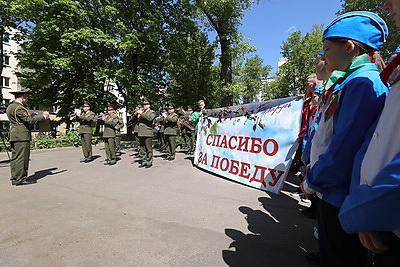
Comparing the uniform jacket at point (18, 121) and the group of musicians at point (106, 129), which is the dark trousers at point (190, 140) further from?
the uniform jacket at point (18, 121)

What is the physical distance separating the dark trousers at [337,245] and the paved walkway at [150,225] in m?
1.24

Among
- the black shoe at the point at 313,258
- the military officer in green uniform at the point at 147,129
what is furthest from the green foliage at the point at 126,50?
the black shoe at the point at 313,258

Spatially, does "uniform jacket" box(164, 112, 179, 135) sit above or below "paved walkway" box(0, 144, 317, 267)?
above

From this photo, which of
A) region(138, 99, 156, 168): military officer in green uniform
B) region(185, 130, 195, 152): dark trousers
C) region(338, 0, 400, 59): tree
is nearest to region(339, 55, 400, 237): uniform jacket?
region(138, 99, 156, 168): military officer in green uniform

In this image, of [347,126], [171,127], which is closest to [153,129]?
[171,127]

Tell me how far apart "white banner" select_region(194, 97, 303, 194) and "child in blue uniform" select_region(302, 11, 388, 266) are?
121 inches

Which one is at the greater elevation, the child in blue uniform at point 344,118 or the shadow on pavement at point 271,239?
the child in blue uniform at point 344,118

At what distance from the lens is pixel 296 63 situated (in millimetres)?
28703

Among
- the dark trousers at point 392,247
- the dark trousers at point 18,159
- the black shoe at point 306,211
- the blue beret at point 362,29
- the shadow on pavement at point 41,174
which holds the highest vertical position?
the blue beret at point 362,29

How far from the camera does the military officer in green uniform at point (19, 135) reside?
5289 mm

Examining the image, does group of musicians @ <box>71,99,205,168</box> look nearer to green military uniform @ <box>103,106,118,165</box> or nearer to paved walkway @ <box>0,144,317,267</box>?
green military uniform @ <box>103,106,118,165</box>

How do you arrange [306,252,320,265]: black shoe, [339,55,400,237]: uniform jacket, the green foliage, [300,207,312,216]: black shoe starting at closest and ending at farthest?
[339,55,400,237]: uniform jacket < [306,252,320,265]: black shoe < [300,207,312,216]: black shoe < the green foliage

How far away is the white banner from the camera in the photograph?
15.0 feet

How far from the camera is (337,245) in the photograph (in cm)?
Result: 135
